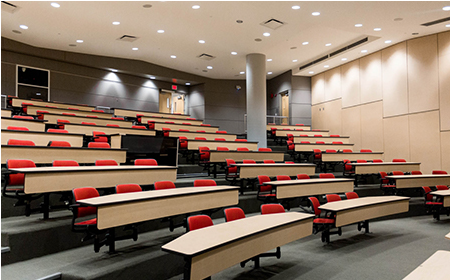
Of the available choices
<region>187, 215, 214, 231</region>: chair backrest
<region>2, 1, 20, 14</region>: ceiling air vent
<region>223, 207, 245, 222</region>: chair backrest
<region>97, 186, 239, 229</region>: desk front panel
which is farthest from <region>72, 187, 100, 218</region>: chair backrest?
<region>2, 1, 20, 14</region>: ceiling air vent

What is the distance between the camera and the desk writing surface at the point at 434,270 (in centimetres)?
195

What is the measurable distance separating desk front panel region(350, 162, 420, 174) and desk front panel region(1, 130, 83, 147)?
5.58 m

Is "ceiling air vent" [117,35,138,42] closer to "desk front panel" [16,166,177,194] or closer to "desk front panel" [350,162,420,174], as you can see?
"desk front panel" [16,166,177,194]

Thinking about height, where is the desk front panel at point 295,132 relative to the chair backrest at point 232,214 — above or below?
above

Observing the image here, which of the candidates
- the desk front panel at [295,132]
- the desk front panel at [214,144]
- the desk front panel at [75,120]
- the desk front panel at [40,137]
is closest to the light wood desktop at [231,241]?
the desk front panel at [40,137]

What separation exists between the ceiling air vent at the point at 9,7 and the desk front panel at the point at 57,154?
122 inches

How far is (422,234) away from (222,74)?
9.88 metres

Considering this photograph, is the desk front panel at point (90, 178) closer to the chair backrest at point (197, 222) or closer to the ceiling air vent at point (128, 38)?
the chair backrest at point (197, 222)

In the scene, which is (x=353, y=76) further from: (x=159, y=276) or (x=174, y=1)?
(x=174, y=1)

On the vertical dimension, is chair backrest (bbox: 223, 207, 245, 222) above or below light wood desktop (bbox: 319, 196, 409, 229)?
above

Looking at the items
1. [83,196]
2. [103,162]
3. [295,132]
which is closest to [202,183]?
[103,162]

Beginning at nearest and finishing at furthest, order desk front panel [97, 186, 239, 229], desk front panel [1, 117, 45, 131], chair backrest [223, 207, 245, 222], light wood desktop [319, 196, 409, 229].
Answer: desk front panel [97, 186, 239, 229] → chair backrest [223, 207, 245, 222] → light wood desktop [319, 196, 409, 229] → desk front panel [1, 117, 45, 131]

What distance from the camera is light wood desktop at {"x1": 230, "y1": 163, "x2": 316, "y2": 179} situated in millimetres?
5473

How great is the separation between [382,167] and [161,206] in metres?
5.91
